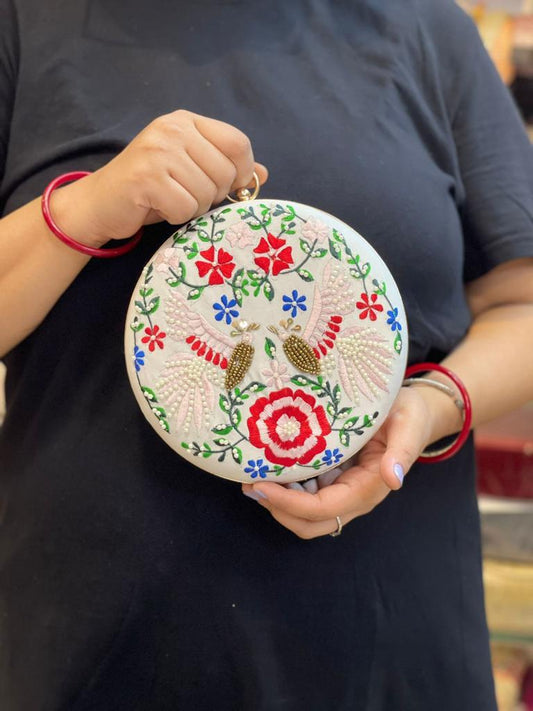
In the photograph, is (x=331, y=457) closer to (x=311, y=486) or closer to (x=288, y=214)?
(x=311, y=486)

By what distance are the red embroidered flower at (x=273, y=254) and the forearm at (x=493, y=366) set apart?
179 millimetres

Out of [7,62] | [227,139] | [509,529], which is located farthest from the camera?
[509,529]

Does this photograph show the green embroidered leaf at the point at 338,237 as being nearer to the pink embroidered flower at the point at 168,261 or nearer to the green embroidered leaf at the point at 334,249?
the green embroidered leaf at the point at 334,249

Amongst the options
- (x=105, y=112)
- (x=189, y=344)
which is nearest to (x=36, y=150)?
(x=105, y=112)

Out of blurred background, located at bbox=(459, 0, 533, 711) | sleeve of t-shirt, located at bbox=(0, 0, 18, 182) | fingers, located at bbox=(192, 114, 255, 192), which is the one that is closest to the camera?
fingers, located at bbox=(192, 114, 255, 192)

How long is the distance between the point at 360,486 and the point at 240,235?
0.65 ft

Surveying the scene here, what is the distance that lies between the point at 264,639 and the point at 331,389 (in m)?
0.21

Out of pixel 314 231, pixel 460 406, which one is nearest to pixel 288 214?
pixel 314 231

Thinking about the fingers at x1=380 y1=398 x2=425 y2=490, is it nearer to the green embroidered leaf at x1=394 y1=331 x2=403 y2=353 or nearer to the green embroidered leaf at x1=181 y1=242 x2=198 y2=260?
the green embroidered leaf at x1=394 y1=331 x2=403 y2=353

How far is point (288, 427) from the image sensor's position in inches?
21.2

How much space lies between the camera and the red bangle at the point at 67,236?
1.76ft

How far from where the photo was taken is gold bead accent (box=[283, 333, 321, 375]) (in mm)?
537

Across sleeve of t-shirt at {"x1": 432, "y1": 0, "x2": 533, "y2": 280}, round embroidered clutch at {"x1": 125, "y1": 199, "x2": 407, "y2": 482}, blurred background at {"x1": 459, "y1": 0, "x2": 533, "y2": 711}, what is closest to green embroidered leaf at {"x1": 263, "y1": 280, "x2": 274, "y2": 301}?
round embroidered clutch at {"x1": 125, "y1": 199, "x2": 407, "y2": 482}

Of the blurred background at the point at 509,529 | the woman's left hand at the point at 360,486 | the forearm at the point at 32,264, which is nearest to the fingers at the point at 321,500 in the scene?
the woman's left hand at the point at 360,486
